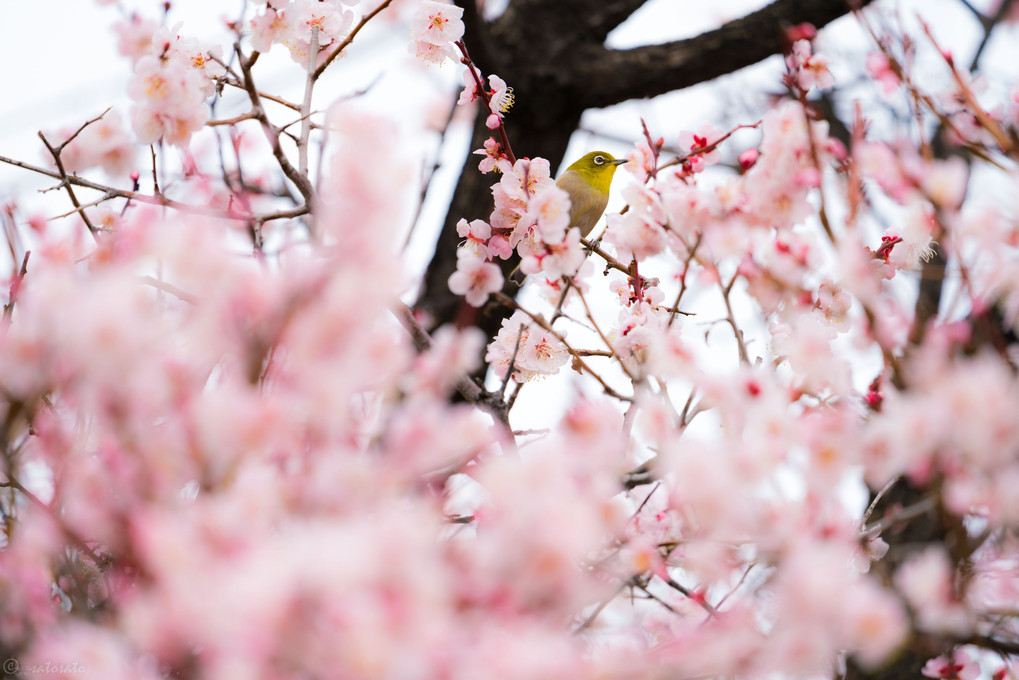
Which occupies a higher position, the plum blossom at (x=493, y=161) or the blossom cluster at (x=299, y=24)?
the blossom cluster at (x=299, y=24)

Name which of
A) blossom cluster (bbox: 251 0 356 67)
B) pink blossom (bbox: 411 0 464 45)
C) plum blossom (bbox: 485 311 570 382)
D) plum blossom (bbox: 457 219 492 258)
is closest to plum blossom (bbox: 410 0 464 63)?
pink blossom (bbox: 411 0 464 45)

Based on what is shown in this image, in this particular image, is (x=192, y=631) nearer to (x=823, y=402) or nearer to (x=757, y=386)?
(x=757, y=386)

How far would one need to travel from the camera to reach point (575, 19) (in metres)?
3.04

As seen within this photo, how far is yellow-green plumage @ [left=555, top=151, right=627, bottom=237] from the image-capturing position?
2578 mm

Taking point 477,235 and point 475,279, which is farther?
point 477,235

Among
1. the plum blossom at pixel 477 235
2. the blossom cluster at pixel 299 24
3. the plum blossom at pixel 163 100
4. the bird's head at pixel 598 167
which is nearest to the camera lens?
the plum blossom at pixel 163 100

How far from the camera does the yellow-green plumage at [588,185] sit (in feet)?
8.46

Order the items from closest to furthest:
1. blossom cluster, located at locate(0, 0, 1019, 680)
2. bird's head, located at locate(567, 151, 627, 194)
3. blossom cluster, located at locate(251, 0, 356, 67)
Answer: blossom cluster, located at locate(0, 0, 1019, 680)
blossom cluster, located at locate(251, 0, 356, 67)
bird's head, located at locate(567, 151, 627, 194)

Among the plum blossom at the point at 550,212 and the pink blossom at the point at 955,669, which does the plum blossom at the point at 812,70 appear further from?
the pink blossom at the point at 955,669

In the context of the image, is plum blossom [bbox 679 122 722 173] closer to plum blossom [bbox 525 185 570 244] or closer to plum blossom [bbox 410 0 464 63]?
plum blossom [bbox 525 185 570 244]

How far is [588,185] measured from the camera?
2.63m

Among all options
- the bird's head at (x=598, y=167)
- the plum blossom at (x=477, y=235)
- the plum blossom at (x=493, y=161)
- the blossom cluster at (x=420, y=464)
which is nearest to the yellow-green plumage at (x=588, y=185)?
the bird's head at (x=598, y=167)

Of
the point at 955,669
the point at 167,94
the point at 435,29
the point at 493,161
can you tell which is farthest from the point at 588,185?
the point at 955,669

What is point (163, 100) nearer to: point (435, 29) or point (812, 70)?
point (435, 29)
